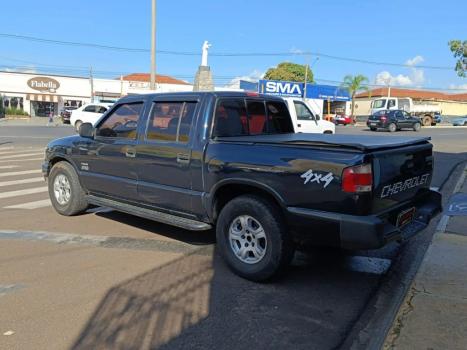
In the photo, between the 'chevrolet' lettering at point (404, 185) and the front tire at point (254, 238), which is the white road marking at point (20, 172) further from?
the 'chevrolet' lettering at point (404, 185)

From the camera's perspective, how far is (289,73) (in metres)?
78.3

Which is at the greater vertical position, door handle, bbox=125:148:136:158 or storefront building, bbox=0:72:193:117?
storefront building, bbox=0:72:193:117

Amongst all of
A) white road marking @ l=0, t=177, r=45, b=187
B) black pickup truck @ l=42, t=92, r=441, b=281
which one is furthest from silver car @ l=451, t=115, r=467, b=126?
black pickup truck @ l=42, t=92, r=441, b=281

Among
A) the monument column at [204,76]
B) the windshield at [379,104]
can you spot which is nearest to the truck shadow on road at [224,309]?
the monument column at [204,76]

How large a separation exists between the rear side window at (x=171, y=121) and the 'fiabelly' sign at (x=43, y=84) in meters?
64.3

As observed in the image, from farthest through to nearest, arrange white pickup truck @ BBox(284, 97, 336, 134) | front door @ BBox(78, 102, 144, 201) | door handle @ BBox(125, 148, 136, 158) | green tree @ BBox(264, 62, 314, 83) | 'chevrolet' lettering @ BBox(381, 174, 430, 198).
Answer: green tree @ BBox(264, 62, 314, 83)
white pickup truck @ BBox(284, 97, 336, 134)
front door @ BBox(78, 102, 144, 201)
door handle @ BBox(125, 148, 136, 158)
'chevrolet' lettering @ BBox(381, 174, 430, 198)

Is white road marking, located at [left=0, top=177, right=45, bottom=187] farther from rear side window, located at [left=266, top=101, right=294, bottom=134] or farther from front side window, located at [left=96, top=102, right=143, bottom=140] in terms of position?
rear side window, located at [left=266, top=101, right=294, bottom=134]

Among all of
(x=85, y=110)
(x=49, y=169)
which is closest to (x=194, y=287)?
(x=49, y=169)

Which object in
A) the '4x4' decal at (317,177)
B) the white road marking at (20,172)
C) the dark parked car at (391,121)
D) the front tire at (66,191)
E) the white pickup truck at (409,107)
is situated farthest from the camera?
the white pickup truck at (409,107)

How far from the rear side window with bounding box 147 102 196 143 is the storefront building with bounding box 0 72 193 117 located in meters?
57.3

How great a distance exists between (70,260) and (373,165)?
3.34 metres

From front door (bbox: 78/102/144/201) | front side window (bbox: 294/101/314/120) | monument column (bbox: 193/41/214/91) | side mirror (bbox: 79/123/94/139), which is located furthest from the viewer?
monument column (bbox: 193/41/214/91)

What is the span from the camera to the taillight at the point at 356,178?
3.85 m

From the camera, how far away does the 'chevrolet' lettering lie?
416cm
